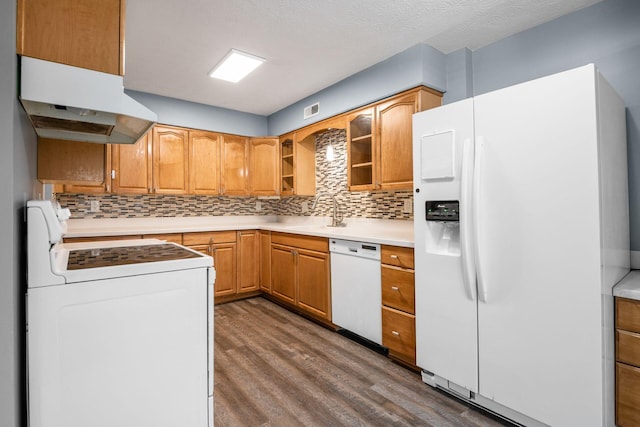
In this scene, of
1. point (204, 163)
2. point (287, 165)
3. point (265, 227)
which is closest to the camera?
point (265, 227)

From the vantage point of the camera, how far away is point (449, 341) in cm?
200

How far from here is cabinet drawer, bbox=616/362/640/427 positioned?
151 cm

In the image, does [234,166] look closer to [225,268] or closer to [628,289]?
[225,268]

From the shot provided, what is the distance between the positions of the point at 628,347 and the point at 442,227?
3.39 feet

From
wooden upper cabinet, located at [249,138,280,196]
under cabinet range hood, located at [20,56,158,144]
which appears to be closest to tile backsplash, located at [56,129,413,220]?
wooden upper cabinet, located at [249,138,280,196]

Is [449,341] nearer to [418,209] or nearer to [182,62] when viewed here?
[418,209]

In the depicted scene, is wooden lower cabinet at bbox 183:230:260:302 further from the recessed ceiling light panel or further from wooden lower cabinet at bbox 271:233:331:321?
the recessed ceiling light panel

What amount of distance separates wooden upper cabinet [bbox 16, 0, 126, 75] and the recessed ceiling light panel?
5.13ft

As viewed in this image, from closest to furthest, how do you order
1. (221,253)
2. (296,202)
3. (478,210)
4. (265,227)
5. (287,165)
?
1. (478,210)
2. (221,253)
3. (265,227)
4. (287,165)
5. (296,202)

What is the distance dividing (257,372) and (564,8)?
326cm

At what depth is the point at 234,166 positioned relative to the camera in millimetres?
4441

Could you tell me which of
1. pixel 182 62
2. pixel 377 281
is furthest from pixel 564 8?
pixel 182 62

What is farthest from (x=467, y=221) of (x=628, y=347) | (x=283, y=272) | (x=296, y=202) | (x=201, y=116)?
(x=201, y=116)

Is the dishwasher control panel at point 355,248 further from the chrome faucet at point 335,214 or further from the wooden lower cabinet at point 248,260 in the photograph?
the wooden lower cabinet at point 248,260
